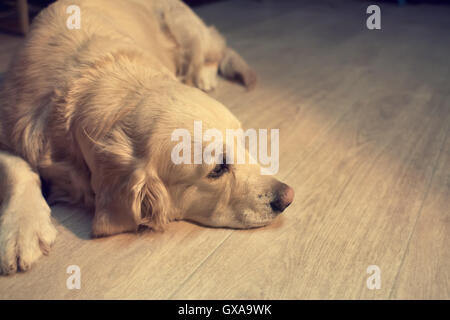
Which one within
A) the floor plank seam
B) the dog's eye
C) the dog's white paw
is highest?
the dog's eye

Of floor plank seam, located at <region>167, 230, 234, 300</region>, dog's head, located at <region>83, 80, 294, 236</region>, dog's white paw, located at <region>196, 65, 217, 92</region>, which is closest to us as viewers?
floor plank seam, located at <region>167, 230, 234, 300</region>

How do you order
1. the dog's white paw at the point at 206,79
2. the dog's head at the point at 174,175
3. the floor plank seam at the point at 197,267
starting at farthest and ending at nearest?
the dog's white paw at the point at 206,79, the dog's head at the point at 174,175, the floor plank seam at the point at 197,267

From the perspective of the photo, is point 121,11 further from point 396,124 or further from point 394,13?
point 394,13

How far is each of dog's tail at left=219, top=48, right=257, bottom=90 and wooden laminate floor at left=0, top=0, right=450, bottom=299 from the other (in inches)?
4.1

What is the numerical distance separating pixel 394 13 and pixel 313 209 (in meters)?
4.29

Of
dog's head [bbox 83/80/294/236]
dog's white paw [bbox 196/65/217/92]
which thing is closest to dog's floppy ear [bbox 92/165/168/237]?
dog's head [bbox 83/80/294/236]

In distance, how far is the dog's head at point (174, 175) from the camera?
1.39 meters

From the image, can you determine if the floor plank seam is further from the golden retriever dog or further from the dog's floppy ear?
the dog's floppy ear

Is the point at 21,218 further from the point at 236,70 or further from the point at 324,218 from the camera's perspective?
the point at 236,70

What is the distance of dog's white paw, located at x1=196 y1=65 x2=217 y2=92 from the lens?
2.84 metres

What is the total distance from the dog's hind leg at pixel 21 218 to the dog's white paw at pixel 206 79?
1.48m

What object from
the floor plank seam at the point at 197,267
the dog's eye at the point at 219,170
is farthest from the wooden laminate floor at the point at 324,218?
the dog's eye at the point at 219,170

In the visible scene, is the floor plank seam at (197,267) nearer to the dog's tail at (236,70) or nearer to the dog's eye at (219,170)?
the dog's eye at (219,170)
